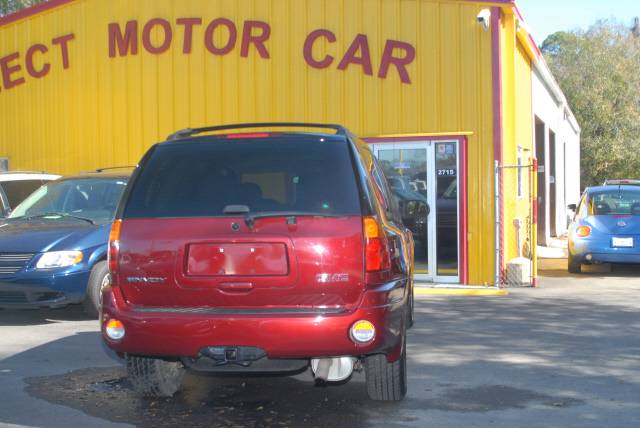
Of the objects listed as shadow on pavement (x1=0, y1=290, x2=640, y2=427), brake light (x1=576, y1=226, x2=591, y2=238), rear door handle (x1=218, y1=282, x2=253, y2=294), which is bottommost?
shadow on pavement (x1=0, y1=290, x2=640, y2=427)

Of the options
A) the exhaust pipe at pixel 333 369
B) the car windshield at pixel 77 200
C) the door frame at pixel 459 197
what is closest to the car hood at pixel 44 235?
the car windshield at pixel 77 200

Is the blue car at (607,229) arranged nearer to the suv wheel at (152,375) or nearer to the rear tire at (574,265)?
the rear tire at (574,265)

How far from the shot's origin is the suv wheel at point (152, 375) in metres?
6.02

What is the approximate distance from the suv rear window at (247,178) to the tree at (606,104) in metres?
36.4

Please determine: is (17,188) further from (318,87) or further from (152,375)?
(152,375)

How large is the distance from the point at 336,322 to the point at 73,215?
5.79m

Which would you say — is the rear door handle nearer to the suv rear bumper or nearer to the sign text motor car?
the suv rear bumper

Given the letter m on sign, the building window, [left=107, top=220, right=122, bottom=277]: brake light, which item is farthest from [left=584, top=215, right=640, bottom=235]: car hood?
[left=107, top=220, right=122, bottom=277]: brake light

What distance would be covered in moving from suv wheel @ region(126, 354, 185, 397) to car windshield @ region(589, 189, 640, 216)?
412 inches

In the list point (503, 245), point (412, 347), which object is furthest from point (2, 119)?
point (412, 347)

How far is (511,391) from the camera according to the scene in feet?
20.9

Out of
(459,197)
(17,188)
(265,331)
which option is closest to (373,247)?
(265,331)

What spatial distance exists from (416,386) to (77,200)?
17.9ft

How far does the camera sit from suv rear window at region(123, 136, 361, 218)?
17.5 ft
